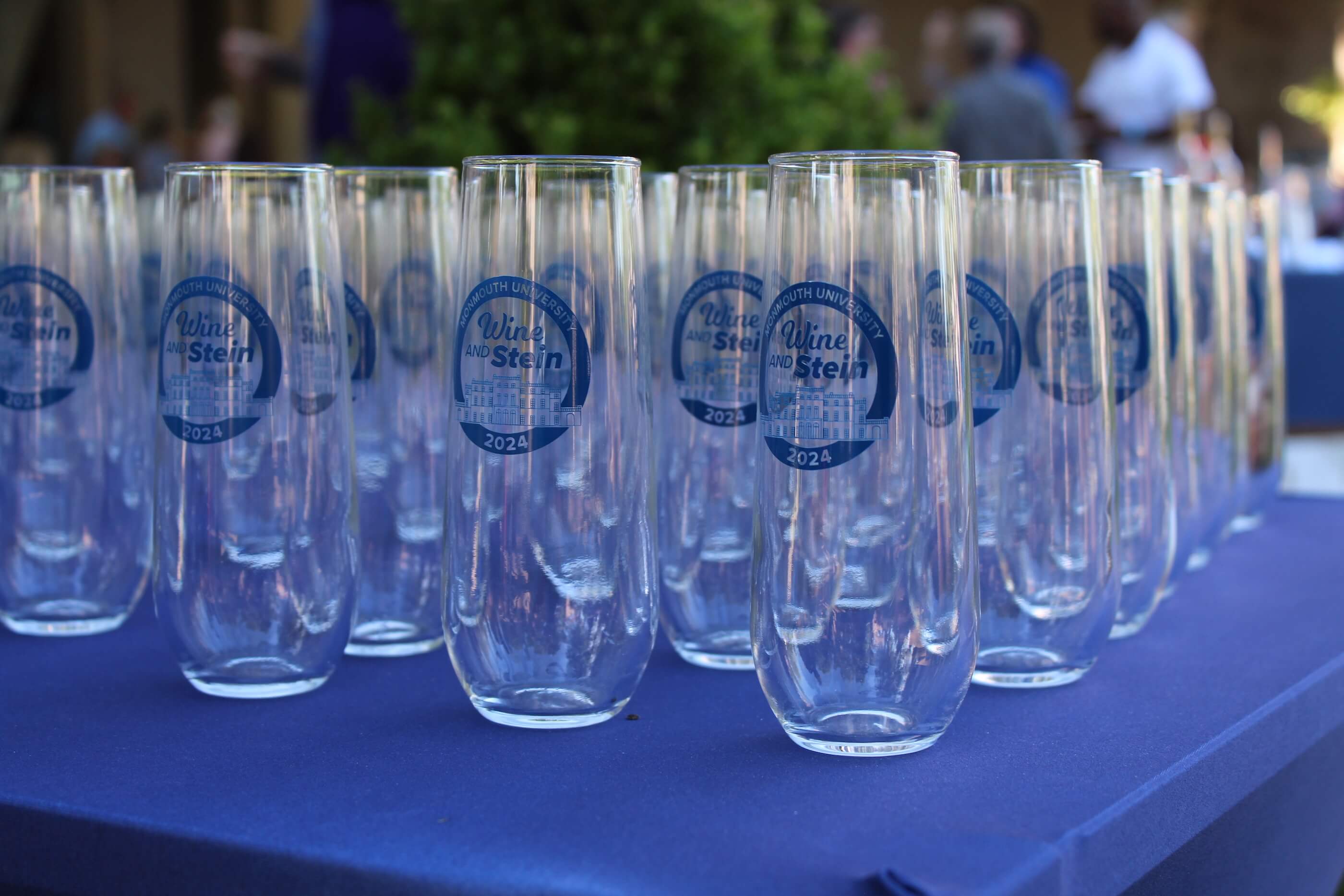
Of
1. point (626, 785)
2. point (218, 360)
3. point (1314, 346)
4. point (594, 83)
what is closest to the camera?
point (626, 785)

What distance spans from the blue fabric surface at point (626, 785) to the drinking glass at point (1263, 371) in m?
0.55

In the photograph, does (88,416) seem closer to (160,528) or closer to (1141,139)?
(160,528)

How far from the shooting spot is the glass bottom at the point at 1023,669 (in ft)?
2.92

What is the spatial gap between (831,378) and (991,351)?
221mm

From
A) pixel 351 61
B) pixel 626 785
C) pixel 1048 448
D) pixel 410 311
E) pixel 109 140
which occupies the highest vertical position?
pixel 109 140

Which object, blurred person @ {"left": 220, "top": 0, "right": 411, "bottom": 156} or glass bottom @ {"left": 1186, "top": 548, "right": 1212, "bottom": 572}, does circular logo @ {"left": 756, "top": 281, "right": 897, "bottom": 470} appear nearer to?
glass bottom @ {"left": 1186, "top": 548, "right": 1212, "bottom": 572}

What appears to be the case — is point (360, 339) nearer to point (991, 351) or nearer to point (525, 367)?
point (525, 367)

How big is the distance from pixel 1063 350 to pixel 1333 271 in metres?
2.65

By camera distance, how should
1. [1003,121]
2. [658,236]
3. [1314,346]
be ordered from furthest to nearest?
[1003,121]
[1314,346]
[658,236]

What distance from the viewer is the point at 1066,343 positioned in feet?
2.93

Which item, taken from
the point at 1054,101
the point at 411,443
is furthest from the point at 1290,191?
the point at 411,443

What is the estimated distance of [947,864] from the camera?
0.58 metres

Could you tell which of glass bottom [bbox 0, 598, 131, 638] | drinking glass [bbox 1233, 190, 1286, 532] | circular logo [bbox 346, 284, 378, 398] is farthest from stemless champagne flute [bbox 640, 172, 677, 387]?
drinking glass [bbox 1233, 190, 1286, 532]

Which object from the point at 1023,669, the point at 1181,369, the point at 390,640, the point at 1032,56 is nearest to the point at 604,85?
the point at 1181,369
